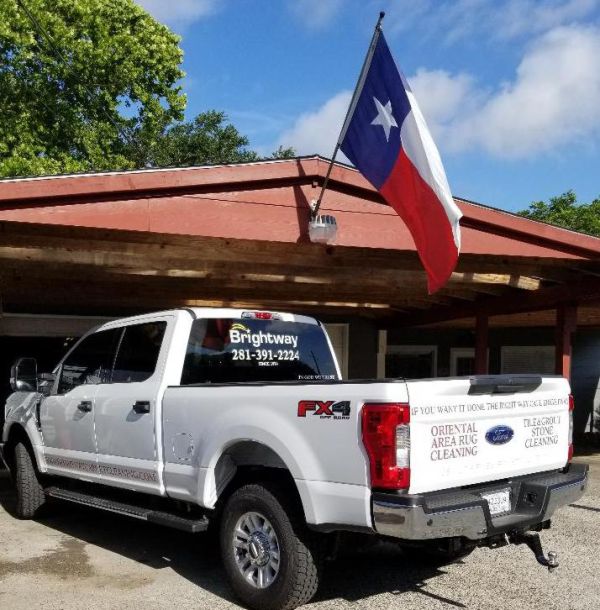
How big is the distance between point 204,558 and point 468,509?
8.95 ft

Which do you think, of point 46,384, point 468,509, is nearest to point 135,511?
point 46,384

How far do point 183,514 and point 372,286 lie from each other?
5.89 m

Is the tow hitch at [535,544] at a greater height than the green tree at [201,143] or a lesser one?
lesser

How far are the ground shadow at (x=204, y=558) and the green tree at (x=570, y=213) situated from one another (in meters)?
33.9

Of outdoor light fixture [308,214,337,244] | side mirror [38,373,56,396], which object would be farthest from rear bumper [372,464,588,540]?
side mirror [38,373,56,396]

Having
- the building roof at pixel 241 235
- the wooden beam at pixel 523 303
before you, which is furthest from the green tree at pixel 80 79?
the building roof at pixel 241 235

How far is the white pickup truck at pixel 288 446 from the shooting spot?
166 inches

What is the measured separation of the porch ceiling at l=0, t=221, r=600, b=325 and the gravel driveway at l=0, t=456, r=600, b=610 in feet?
9.33

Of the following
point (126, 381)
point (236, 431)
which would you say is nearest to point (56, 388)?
point (126, 381)

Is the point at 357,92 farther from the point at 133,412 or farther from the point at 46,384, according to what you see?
the point at 46,384

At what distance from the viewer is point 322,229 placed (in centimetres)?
770

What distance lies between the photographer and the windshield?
5.91 meters

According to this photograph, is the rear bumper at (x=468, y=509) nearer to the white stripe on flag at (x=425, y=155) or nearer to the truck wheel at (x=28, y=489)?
the white stripe on flag at (x=425, y=155)

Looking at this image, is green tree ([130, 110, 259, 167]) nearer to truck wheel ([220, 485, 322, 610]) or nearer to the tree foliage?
the tree foliage
